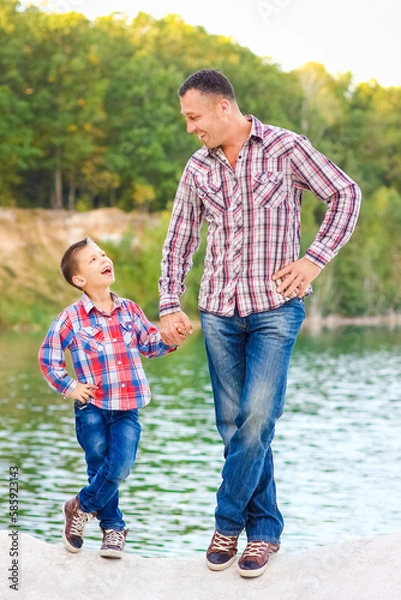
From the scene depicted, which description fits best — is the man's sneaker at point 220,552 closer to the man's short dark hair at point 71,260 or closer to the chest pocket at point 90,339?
the chest pocket at point 90,339

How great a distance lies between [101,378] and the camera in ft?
14.6

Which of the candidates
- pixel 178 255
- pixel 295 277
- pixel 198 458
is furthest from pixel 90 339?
pixel 198 458

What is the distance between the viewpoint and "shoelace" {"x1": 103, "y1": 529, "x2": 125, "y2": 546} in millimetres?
4469

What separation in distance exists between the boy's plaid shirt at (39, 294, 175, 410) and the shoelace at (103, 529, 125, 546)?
470mm

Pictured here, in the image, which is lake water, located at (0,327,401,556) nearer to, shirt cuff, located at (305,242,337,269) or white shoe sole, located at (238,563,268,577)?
white shoe sole, located at (238,563,268,577)

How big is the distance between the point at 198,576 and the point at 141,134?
51182mm

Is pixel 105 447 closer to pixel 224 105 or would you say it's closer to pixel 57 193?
pixel 224 105

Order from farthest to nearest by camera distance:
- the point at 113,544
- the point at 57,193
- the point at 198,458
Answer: the point at 57,193
the point at 198,458
the point at 113,544

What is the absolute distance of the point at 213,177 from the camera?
4312 millimetres

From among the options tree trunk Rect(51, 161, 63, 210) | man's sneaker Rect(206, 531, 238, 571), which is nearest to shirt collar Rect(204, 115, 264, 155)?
man's sneaker Rect(206, 531, 238, 571)

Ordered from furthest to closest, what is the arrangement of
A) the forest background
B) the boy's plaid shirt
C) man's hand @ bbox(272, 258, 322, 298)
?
1. the forest background
2. the boy's plaid shirt
3. man's hand @ bbox(272, 258, 322, 298)

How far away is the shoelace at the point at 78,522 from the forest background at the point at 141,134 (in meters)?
38.6

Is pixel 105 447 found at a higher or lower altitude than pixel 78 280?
lower

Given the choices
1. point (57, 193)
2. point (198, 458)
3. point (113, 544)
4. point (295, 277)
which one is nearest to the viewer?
point (295, 277)
